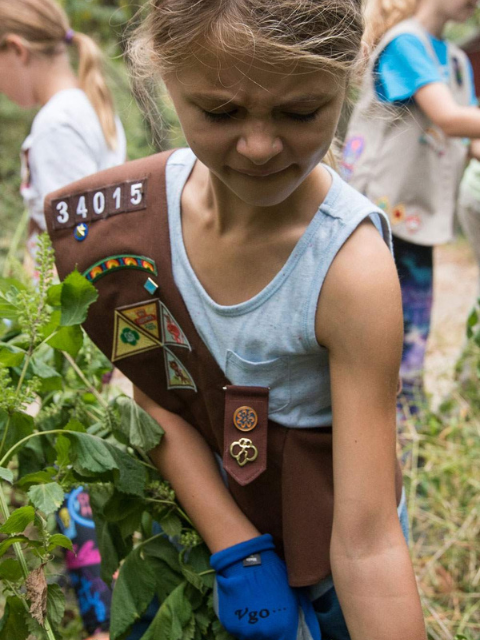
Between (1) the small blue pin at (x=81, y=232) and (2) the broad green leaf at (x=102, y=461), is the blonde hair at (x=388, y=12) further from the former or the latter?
(2) the broad green leaf at (x=102, y=461)

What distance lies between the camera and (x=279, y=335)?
3.61ft

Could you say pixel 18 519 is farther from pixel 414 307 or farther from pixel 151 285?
pixel 414 307

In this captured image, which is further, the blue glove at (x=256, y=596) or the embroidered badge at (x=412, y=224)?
the embroidered badge at (x=412, y=224)

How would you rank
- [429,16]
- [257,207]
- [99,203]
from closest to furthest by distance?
1. [257,207]
2. [99,203]
3. [429,16]

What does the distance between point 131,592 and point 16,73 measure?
187cm

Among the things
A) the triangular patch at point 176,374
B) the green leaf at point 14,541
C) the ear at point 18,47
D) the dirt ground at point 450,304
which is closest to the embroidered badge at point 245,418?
the triangular patch at point 176,374

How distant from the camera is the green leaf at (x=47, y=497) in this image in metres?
0.94

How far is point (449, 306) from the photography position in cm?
467

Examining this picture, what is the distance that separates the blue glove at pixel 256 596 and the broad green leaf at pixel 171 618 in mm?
59

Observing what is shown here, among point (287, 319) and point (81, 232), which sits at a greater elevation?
point (81, 232)

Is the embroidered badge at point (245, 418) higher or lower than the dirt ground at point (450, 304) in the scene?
lower

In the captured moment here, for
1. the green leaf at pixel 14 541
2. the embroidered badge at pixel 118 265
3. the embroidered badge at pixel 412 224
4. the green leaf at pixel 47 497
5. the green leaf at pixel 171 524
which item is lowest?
the green leaf at pixel 171 524

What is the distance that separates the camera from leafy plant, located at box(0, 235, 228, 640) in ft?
3.19

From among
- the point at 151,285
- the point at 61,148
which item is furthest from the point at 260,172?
the point at 61,148
